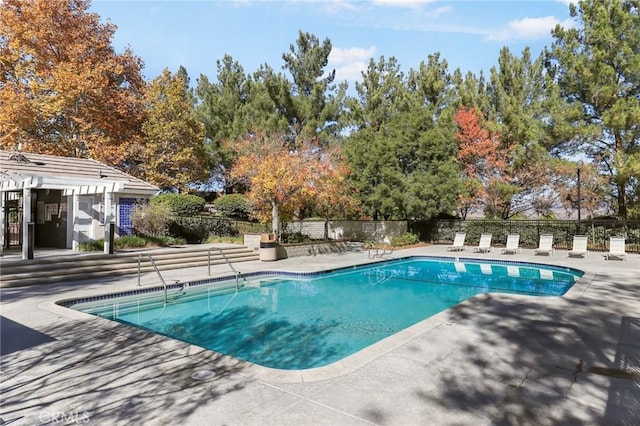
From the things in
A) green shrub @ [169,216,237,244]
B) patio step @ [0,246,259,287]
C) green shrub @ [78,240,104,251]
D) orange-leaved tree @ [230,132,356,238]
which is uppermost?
orange-leaved tree @ [230,132,356,238]

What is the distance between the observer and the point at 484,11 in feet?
36.8

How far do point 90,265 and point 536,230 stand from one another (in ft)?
64.2

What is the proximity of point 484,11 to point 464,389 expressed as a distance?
11.4 m

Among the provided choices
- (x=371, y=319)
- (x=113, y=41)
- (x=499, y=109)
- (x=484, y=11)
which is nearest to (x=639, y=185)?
(x=499, y=109)

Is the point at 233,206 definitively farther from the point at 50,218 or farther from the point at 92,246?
the point at 92,246

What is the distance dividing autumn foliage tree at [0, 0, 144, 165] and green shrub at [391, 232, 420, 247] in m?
15.5

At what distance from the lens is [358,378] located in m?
3.85

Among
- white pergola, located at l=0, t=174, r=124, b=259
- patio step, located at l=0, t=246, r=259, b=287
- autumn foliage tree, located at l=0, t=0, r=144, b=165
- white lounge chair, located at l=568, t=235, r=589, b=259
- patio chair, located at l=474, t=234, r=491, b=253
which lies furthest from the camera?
autumn foliage tree, located at l=0, t=0, r=144, b=165

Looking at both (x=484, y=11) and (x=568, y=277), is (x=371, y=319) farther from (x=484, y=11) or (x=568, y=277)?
(x=484, y=11)

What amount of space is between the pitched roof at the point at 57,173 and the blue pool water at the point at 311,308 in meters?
5.64

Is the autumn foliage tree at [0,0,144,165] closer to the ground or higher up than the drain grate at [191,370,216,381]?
higher up

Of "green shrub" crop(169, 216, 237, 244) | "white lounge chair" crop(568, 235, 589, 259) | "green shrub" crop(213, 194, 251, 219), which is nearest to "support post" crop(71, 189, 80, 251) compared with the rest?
"green shrub" crop(169, 216, 237, 244)

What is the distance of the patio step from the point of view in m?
9.46

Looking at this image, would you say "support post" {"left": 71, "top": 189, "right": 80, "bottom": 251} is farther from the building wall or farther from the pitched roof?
the pitched roof
